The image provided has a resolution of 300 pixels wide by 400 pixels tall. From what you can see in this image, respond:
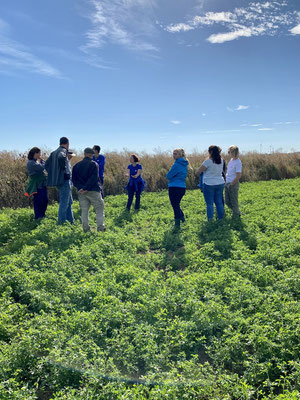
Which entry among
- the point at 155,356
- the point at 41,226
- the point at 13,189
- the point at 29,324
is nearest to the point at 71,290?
the point at 29,324

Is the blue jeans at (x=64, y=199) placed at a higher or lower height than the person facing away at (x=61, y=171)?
lower

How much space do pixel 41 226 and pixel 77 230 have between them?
1415mm

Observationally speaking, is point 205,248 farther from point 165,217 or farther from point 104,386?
point 104,386

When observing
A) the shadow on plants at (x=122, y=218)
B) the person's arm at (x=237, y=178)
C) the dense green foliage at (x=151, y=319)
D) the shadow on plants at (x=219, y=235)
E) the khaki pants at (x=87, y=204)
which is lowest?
the dense green foliage at (x=151, y=319)

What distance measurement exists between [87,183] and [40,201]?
2621 mm

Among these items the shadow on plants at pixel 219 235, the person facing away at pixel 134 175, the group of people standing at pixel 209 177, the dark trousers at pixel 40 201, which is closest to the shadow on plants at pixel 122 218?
the person facing away at pixel 134 175

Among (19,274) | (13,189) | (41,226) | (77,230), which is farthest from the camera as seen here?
(13,189)

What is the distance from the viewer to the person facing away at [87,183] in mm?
8038

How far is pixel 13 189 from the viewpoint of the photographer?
45.5ft

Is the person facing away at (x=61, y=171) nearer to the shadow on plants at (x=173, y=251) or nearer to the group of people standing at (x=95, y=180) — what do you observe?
the group of people standing at (x=95, y=180)

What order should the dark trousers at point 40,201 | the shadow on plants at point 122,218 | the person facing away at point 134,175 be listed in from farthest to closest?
the person facing away at point 134,175
the shadow on plants at point 122,218
the dark trousers at point 40,201

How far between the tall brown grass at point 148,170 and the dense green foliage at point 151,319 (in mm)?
3975

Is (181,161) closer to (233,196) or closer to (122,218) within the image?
(233,196)

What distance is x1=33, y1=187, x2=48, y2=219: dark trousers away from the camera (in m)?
9.48
